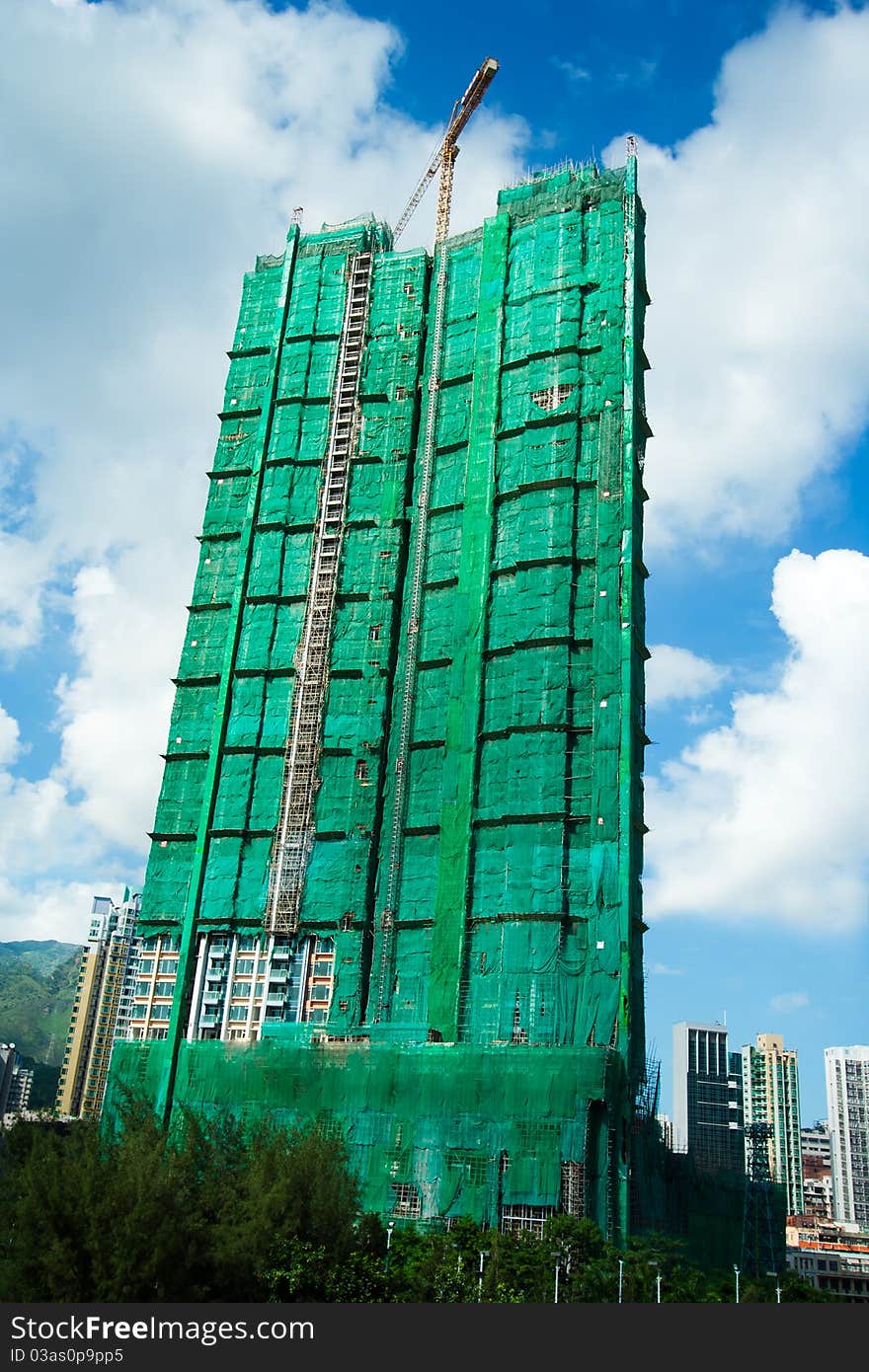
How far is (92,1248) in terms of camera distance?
39.2 m

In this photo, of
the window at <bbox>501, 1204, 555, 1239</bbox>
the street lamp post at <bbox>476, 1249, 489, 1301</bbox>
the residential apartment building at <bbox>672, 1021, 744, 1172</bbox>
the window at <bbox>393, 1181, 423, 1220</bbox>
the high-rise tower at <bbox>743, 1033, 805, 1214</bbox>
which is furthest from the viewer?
the high-rise tower at <bbox>743, 1033, 805, 1214</bbox>

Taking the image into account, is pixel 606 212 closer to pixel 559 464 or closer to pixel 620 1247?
pixel 559 464

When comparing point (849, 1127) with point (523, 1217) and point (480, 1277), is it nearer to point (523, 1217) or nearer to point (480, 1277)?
point (523, 1217)

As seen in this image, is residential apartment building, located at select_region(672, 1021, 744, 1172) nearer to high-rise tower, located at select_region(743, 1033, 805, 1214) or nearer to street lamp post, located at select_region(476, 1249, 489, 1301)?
high-rise tower, located at select_region(743, 1033, 805, 1214)

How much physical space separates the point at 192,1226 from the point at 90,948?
123m

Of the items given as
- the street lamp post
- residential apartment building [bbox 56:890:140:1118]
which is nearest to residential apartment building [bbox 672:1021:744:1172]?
residential apartment building [bbox 56:890:140:1118]

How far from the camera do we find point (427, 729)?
72.6 m

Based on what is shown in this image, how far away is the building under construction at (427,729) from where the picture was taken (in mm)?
60938

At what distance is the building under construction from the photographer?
60.9 m

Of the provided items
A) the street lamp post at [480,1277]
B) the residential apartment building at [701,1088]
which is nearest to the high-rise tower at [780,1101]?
the residential apartment building at [701,1088]

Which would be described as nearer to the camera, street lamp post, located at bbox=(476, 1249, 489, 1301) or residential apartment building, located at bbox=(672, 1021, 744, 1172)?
street lamp post, located at bbox=(476, 1249, 489, 1301)

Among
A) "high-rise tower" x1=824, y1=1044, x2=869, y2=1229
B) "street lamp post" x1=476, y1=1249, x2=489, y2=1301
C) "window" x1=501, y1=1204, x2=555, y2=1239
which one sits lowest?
"street lamp post" x1=476, y1=1249, x2=489, y2=1301

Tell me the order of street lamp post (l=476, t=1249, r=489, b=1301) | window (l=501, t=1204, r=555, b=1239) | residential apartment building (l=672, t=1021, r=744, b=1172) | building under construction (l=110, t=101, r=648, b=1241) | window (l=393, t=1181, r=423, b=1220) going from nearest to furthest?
street lamp post (l=476, t=1249, r=489, b=1301) → window (l=501, t=1204, r=555, b=1239) → window (l=393, t=1181, r=423, b=1220) → building under construction (l=110, t=101, r=648, b=1241) → residential apartment building (l=672, t=1021, r=744, b=1172)

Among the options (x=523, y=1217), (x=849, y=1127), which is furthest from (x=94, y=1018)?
(x=523, y=1217)
